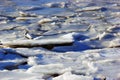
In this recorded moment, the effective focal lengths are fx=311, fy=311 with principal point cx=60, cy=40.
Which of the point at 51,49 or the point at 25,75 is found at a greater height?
the point at 51,49

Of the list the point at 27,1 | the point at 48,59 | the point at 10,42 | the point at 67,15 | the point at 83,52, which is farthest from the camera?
the point at 27,1

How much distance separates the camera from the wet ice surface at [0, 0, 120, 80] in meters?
2.20

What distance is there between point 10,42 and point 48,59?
1.91 feet

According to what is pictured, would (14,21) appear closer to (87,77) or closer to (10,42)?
(10,42)

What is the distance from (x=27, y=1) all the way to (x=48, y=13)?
4.17 ft

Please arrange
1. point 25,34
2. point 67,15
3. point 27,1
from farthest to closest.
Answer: point 27,1
point 67,15
point 25,34

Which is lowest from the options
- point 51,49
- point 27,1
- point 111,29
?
point 51,49

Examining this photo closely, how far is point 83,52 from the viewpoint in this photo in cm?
267

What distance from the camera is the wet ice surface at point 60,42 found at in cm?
220

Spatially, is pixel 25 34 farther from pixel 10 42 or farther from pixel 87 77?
pixel 87 77

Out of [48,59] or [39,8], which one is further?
[39,8]

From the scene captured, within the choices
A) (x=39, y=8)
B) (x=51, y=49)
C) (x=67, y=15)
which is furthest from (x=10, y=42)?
(x=39, y=8)

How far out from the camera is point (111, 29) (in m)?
3.46

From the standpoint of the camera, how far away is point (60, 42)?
2.87 metres
